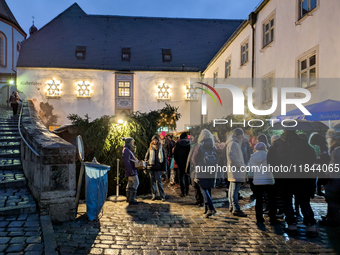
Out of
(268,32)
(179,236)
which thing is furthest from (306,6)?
(179,236)

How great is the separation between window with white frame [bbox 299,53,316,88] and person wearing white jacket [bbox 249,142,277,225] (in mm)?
6488

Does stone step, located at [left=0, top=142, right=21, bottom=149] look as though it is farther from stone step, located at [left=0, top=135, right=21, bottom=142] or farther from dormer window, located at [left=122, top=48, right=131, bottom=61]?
dormer window, located at [left=122, top=48, right=131, bottom=61]

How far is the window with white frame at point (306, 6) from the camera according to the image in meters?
11.3

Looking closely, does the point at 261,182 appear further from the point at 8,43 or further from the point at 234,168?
the point at 8,43

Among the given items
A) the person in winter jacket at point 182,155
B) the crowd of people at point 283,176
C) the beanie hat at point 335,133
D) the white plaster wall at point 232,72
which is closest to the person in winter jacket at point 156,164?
the person in winter jacket at point 182,155

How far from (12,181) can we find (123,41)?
27.2 m

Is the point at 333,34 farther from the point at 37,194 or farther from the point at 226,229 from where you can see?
the point at 37,194

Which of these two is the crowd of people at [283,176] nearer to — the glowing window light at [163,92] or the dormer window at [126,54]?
the glowing window light at [163,92]

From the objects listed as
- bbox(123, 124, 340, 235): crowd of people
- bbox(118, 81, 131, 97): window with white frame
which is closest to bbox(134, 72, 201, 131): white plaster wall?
bbox(118, 81, 131, 97): window with white frame

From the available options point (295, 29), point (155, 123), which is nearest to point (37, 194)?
point (155, 123)

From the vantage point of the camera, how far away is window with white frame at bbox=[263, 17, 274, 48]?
48.8 feet

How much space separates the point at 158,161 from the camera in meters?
8.46

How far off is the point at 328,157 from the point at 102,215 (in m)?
4.61

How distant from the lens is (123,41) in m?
31.6
